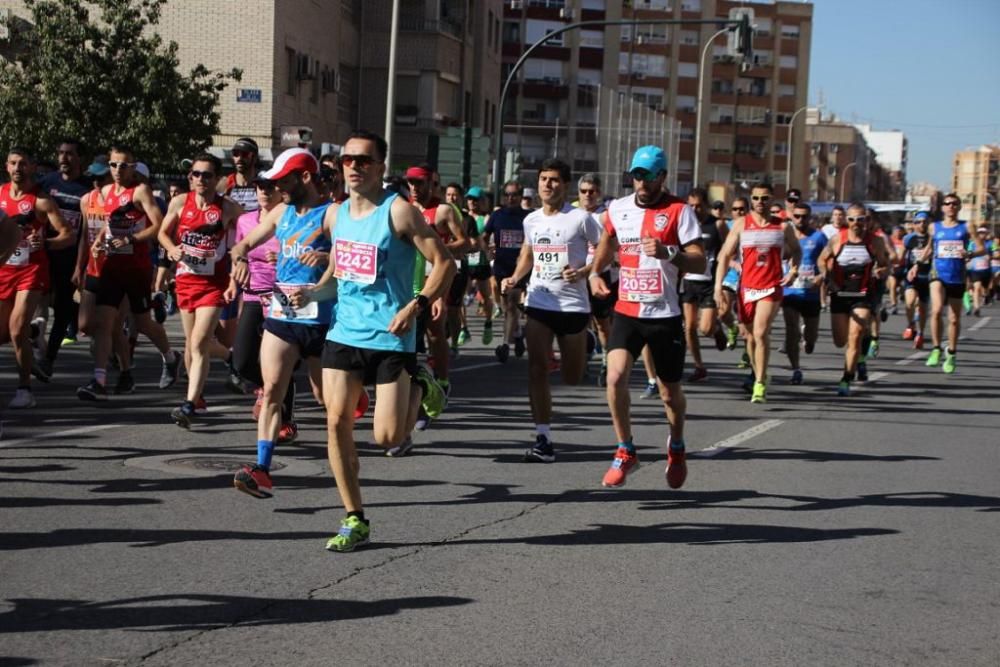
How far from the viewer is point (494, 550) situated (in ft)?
23.7

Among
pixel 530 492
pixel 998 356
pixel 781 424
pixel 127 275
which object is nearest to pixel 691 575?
pixel 530 492

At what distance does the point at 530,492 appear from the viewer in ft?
29.5

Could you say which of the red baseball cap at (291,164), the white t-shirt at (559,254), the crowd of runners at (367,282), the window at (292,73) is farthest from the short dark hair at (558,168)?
the window at (292,73)

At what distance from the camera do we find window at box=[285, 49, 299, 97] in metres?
40.7

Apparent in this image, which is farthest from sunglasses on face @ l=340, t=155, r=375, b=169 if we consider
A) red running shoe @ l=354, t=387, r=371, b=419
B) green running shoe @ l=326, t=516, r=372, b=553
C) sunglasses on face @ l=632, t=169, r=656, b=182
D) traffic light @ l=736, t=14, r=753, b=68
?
traffic light @ l=736, t=14, r=753, b=68

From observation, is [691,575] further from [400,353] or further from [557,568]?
[400,353]

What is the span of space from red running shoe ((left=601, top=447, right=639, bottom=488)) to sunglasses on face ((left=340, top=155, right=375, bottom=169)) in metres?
2.80

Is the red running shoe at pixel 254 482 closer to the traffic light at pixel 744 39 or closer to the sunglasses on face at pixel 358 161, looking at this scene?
the sunglasses on face at pixel 358 161

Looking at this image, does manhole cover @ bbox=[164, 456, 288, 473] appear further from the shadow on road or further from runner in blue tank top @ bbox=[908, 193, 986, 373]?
runner in blue tank top @ bbox=[908, 193, 986, 373]

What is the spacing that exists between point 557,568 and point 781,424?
663cm

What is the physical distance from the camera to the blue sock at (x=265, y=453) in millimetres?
7879

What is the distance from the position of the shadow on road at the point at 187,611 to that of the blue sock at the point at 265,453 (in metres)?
1.85

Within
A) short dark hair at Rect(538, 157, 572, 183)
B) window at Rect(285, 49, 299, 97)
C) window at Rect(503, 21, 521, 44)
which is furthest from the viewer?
window at Rect(503, 21, 521, 44)

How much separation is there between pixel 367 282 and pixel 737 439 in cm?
546
